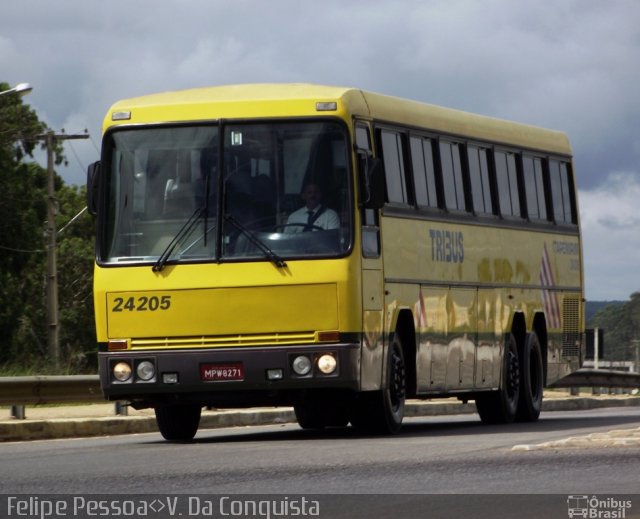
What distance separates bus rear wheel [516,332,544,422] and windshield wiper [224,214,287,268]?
7049 mm

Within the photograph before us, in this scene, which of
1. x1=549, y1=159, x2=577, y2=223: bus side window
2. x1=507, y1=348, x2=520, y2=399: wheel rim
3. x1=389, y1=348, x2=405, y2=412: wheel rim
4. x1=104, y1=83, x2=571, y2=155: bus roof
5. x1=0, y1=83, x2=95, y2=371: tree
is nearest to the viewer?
x1=104, y1=83, x2=571, y2=155: bus roof

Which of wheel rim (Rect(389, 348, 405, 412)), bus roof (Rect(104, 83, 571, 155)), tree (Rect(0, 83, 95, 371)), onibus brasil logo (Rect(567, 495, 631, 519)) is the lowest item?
onibus brasil logo (Rect(567, 495, 631, 519))

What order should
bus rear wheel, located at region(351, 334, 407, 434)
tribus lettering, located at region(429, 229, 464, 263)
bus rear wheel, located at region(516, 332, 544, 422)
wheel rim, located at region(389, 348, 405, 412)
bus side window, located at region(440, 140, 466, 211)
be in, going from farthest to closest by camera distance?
1. bus rear wheel, located at region(516, 332, 544, 422)
2. bus side window, located at region(440, 140, 466, 211)
3. tribus lettering, located at region(429, 229, 464, 263)
4. wheel rim, located at region(389, 348, 405, 412)
5. bus rear wheel, located at region(351, 334, 407, 434)

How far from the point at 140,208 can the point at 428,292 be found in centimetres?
387

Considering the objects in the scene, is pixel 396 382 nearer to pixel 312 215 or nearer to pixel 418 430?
pixel 418 430

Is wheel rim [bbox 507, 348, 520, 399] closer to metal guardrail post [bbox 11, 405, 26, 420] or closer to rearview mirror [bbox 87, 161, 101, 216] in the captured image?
metal guardrail post [bbox 11, 405, 26, 420]

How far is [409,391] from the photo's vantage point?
2041 centimetres

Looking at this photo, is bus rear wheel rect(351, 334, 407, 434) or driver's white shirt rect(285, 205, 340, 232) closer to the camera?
driver's white shirt rect(285, 205, 340, 232)

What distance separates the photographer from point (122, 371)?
18.4 meters

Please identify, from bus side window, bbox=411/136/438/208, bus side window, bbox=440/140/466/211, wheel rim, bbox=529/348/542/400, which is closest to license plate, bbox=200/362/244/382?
bus side window, bbox=411/136/438/208

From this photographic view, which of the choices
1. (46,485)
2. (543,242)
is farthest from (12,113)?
(46,485)

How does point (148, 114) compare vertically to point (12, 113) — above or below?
below

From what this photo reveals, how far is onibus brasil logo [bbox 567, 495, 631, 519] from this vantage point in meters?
10.4

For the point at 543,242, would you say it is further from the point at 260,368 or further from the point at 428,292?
the point at 260,368
